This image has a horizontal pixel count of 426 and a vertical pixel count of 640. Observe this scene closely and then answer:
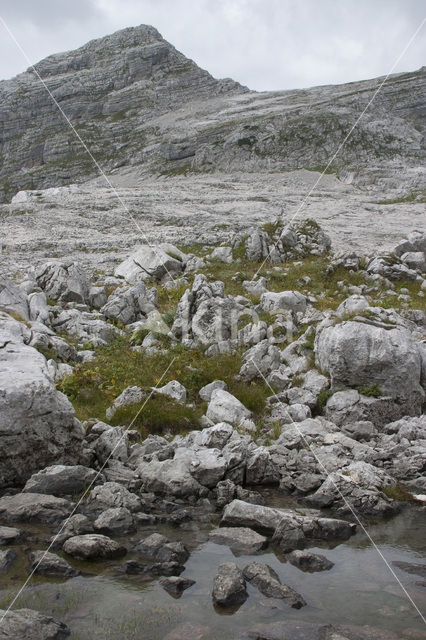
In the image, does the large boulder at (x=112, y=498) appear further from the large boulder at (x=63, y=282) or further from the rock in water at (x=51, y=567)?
the large boulder at (x=63, y=282)

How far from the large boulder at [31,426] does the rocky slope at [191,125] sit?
74.3 meters

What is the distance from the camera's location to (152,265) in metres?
27.3

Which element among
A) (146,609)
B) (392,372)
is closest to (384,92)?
(392,372)

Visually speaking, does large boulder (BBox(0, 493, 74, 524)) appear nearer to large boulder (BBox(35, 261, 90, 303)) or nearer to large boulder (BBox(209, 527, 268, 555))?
large boulder (BBox(209, 527, 268, 555))

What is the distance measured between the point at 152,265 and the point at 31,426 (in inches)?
681

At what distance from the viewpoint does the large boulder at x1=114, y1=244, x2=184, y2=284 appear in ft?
88.3

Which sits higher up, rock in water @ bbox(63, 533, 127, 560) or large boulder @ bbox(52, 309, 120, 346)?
large boulder @ bbox(52, 309, 120, 346)

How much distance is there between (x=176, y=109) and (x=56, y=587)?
588 ft

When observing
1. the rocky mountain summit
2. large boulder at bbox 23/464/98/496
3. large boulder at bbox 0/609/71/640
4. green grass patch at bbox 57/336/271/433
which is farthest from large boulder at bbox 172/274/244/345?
large boulder at bbox 0/609/71/640

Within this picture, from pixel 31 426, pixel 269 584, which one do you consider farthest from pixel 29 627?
pixel 31 426

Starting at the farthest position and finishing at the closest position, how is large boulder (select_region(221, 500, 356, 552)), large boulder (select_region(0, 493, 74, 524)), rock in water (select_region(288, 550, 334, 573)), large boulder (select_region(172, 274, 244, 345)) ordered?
large boulder (select_region(172, 274, 244, 345)) → large boulder (select_region(0, 493, 74, 524)) → large boulder (select_region(221, 500, 356, 552)) → rock in water (select_region(288, 550, 334, 573))

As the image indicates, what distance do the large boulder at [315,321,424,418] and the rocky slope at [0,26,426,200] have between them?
222ft

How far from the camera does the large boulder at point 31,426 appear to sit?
34.6 ft

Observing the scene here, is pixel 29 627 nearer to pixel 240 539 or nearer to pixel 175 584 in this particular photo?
pixel 175 584
